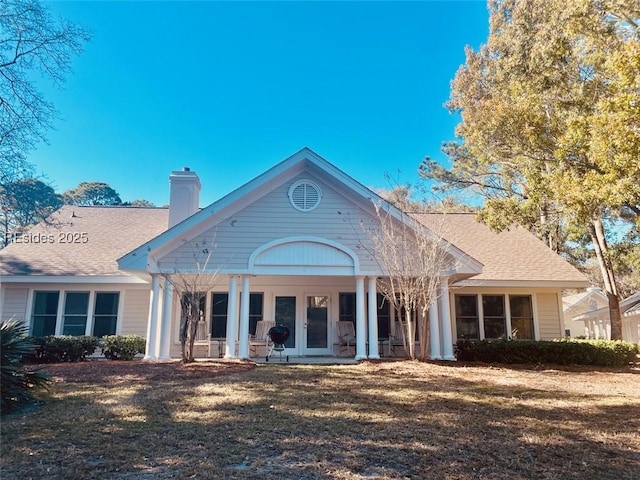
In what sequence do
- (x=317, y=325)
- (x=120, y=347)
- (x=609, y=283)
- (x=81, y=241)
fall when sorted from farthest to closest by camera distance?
(x=609, y=283) < (x=81, y=241) < (x=317, y=325) < (x=120, y=347)

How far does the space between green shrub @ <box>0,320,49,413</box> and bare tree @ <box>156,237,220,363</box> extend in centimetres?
370

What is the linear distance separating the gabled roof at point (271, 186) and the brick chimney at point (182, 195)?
3478mm

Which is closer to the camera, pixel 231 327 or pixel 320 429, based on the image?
pixel 320 429

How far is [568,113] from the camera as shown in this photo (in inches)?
431

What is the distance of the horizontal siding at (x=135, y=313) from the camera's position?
44.4ft

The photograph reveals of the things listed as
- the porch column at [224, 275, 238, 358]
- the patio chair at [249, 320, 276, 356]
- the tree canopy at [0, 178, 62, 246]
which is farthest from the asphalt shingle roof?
the patio chair at [249, 320, 276, 356]

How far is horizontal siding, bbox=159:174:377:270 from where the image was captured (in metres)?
11.4

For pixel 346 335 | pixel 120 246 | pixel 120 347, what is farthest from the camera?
pixel 120 246

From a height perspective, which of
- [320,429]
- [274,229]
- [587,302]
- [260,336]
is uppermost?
[274,229]

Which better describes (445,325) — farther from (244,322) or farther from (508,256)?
(244,322)

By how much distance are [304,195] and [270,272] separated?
7.41 feet

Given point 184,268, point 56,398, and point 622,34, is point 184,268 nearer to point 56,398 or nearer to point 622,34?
point 56,398

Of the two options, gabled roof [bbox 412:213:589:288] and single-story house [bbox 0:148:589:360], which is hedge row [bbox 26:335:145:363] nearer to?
single-story house [bbox 0:148:589:360]

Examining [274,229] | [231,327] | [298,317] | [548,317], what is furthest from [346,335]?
[548,317]
